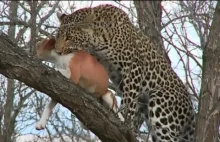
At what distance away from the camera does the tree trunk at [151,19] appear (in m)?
8.50

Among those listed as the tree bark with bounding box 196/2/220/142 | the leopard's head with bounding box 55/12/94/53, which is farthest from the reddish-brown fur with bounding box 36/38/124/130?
the tree bark with bounding box 196/2/220/142

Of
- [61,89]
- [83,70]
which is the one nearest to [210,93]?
[83,70]

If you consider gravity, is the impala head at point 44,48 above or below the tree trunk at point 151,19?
below

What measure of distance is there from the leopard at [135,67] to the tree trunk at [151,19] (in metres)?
0.59

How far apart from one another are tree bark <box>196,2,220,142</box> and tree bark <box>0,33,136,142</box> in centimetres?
78

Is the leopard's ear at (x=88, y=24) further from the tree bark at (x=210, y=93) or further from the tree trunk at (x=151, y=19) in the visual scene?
the tree bark at (x=210, y=93)

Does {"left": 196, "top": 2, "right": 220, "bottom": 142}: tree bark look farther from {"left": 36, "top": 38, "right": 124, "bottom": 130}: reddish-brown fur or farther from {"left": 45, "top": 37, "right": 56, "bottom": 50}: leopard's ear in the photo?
{"left": 45, "top": 37, "right": 56, "bottom": 50}: leopard's ear

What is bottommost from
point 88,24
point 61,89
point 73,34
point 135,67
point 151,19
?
point 61,89

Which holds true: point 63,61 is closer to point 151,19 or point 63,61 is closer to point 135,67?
point 135,67

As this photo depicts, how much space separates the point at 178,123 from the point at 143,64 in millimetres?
983

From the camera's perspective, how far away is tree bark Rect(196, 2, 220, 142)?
5.78 meters

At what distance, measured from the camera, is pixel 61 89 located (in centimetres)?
501

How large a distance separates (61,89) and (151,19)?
14.0 feet

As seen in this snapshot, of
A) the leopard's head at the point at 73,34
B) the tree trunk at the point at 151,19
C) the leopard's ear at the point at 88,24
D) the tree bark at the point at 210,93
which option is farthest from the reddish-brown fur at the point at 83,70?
the tree trunk at the point at 151,19
